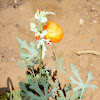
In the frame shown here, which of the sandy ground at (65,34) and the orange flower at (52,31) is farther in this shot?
the sandy ground at (65,34)

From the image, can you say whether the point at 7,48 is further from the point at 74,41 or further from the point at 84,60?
the point at 84,60

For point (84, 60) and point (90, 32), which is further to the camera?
point (90, 32)

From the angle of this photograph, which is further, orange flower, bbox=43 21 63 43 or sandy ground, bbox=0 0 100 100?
sandy ground, bbox=0 0 100 100

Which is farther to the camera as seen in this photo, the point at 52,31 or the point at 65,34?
the point at 65,34

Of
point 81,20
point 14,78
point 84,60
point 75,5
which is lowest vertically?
point 14,78

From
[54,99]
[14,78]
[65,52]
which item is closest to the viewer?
[54,99]

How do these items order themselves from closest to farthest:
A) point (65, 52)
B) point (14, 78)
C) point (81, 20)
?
point (14, 78)
point (65, 52)
point (81, 20)

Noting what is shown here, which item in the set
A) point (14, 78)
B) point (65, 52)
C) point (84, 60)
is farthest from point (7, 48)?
point (84, 60)

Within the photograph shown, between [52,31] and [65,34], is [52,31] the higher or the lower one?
the higher one
